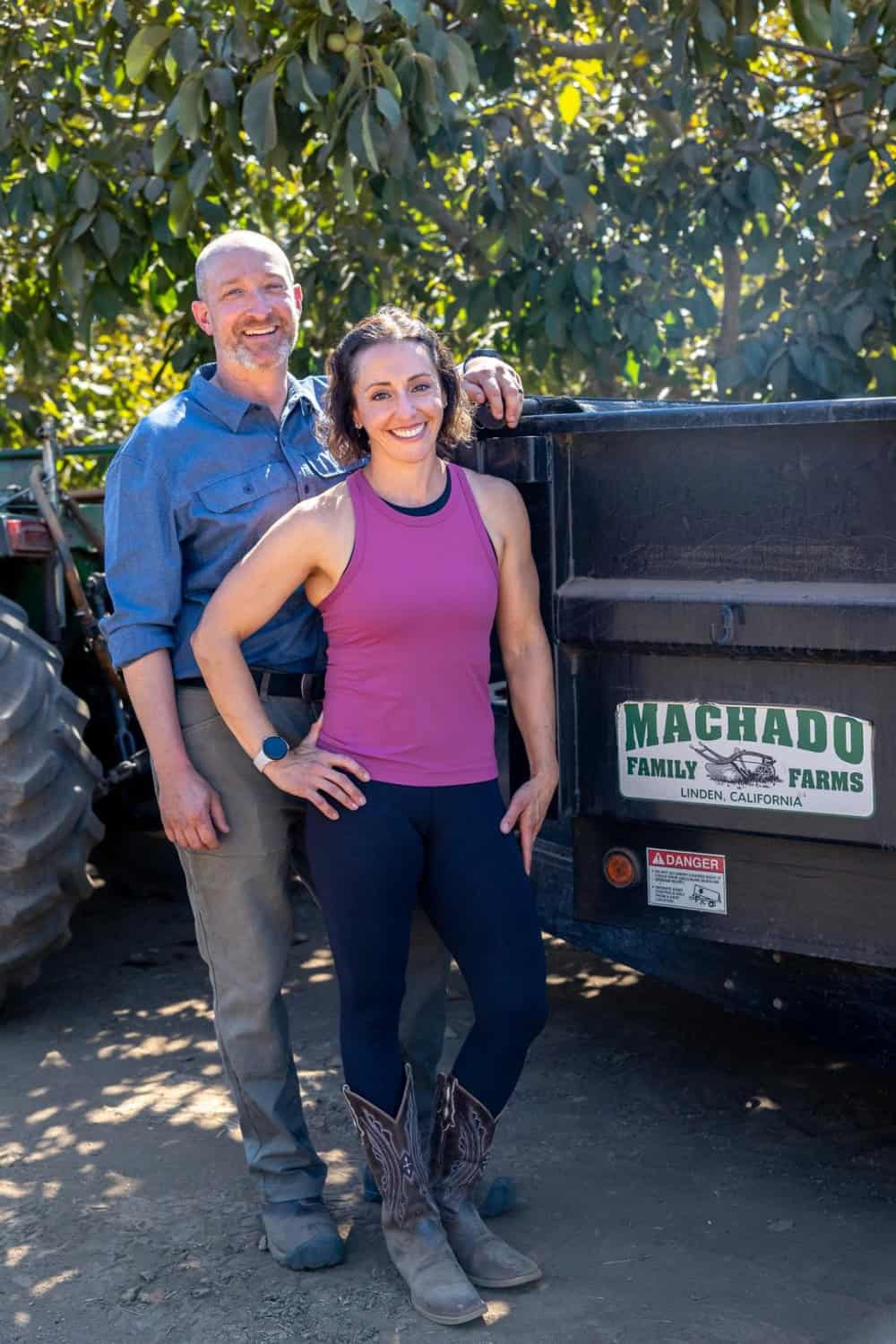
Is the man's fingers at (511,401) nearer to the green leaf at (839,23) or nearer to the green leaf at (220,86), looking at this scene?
the green leaf at (839,23)

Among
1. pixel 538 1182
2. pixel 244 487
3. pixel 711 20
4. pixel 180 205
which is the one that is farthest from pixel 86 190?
pixel 538 1182

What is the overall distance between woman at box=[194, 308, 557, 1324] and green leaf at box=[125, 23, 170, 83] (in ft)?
7.76

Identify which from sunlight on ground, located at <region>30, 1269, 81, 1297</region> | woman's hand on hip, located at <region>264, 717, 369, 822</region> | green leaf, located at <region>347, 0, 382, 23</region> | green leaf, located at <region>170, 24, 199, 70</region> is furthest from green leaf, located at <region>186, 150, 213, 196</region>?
sunlight on ground, located at <region>30, 1269, 81, 1297</region>

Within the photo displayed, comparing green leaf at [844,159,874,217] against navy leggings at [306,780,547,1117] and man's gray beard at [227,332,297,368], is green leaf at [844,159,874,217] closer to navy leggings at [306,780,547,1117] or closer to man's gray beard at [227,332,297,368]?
man's gray beard at [227,332,297,368]

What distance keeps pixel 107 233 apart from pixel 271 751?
3263mm

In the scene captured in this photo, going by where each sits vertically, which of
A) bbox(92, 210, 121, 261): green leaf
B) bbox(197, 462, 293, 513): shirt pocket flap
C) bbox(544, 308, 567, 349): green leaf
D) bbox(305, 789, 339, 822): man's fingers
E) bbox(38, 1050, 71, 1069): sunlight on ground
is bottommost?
bbox(38, 1050, 71, 1069): sunlight on ground

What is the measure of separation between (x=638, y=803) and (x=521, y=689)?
0.32m

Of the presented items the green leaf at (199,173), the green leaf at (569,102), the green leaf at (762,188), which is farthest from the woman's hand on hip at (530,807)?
the green leaf at (569,102)

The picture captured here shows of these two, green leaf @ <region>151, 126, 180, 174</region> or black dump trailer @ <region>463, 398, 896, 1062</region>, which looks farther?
green leaf @ <region>151, 126, 180, 174</region>

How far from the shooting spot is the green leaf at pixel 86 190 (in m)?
5.53

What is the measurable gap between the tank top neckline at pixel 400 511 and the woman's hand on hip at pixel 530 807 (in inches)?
20.9

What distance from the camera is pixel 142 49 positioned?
491cm

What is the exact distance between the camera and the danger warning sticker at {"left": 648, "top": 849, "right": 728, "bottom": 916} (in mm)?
3072

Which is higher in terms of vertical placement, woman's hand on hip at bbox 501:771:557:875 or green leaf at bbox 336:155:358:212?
green leaf at bbox 336:155:358:212
